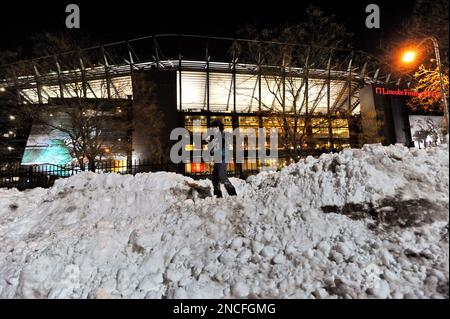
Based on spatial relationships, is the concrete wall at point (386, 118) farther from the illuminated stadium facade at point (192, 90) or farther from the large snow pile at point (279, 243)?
the large snow pile at point (279, 243)

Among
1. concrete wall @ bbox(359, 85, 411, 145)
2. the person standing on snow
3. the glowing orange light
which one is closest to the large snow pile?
the person standing on snow

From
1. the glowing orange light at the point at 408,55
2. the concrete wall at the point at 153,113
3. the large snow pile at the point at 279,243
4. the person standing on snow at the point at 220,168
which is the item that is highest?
the concrete wall at the point at 153,113

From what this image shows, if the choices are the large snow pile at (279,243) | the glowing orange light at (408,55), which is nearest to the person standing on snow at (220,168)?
the large snow pile at (279,243)

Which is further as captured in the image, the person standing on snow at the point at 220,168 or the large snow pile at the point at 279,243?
the person standing on snow at the point at 220,168

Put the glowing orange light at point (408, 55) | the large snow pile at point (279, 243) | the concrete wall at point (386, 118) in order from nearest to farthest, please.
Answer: the large snow pile at point (279, 243) → the glowing orange light at point (408, 55) → the concrete wall at point (386, 118)

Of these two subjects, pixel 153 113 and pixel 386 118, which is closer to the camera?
pixel 153 113

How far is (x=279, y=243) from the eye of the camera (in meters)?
4.17

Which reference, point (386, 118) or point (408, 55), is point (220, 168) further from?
point (386, 118)

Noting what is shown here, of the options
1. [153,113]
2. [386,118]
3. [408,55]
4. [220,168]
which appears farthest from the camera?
[386,118]

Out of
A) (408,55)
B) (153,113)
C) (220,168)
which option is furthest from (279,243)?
(153,113)

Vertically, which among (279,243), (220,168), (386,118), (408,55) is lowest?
(279,243)

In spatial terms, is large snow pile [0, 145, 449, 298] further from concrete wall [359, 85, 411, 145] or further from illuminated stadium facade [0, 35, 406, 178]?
concrete wall [359, 85, 411, 145]

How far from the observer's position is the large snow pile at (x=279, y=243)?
11.2 ft
